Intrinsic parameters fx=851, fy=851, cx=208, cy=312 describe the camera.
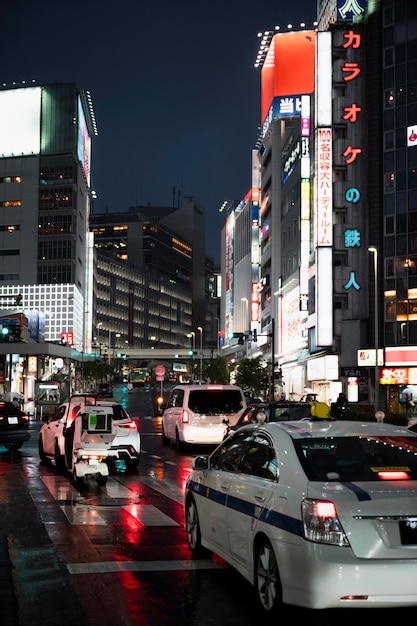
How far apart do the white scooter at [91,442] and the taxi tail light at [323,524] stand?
380 inches

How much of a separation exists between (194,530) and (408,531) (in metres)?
3.37

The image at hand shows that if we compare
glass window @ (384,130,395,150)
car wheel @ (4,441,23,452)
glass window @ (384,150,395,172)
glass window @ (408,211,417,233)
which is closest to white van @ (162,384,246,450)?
car wheel @ (4,441,23,452)

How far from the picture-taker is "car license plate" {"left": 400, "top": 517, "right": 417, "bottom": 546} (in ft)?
20.0

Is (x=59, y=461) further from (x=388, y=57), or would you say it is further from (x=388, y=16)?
(x=388, y=16)

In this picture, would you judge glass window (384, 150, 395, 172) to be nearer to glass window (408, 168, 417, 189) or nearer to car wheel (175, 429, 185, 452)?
glass window (408, 168, 417, 189)

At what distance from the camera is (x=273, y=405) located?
1895cm

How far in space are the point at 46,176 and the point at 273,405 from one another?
438 feet

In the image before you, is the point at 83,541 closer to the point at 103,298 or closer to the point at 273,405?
the point at 273,405

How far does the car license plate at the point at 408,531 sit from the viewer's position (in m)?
6.11

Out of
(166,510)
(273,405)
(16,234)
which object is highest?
(16,234)

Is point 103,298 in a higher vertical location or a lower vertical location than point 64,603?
higher

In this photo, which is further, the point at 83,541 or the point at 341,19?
the point at 341,19

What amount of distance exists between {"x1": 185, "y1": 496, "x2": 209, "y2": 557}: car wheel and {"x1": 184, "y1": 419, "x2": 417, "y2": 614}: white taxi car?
0.81 meters

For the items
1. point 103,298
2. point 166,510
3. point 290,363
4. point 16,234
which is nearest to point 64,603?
point 166,510
